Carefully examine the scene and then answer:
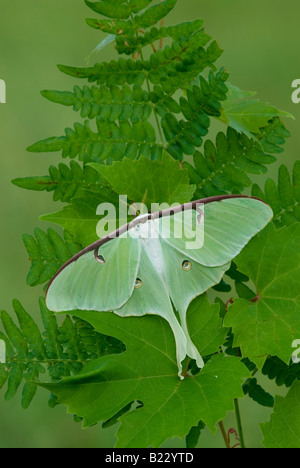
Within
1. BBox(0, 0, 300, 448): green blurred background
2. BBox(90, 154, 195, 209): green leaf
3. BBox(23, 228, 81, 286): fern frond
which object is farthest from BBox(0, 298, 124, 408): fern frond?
BBox(0, 0, 300, 448): green blurred background

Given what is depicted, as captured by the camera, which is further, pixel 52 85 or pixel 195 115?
pixel 52 85

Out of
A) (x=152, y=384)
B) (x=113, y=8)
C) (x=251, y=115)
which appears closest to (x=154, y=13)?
(x=113, y=8)

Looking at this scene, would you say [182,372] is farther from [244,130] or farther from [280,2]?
[280,2]

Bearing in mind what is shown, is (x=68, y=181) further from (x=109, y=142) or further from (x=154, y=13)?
(x=154, y=13)

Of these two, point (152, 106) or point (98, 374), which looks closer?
point (98, 374)

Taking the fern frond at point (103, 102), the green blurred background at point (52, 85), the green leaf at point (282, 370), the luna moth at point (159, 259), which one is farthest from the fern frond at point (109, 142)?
the green blurred background at point (52, 85)

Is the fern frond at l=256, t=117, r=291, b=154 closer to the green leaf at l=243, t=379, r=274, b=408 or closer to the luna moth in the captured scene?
the luna moth
